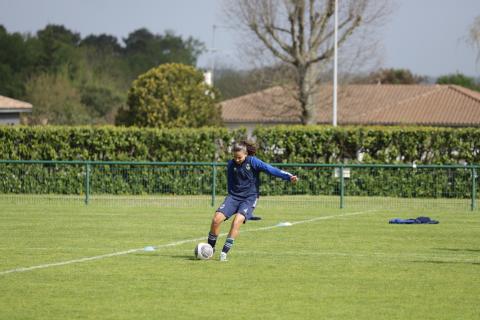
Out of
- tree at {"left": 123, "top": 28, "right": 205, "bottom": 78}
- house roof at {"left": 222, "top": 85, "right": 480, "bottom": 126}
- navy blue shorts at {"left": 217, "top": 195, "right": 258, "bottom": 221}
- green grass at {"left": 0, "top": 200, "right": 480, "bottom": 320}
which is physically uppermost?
tree at {"left": 123, "top": 28, "right": 205, "bottom": 78}

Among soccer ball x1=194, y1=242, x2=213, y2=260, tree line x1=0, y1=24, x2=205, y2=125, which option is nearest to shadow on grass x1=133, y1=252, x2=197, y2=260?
soccer ball x1=194, y1=242, x2=213, y2=260

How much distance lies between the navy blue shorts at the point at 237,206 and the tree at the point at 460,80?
96.5 meters

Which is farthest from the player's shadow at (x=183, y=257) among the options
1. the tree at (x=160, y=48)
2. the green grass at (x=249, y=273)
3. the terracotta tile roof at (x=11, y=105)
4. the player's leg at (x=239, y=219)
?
the tree at (x=160, y=48)

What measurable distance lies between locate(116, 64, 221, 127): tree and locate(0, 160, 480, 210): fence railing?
22.4 meters

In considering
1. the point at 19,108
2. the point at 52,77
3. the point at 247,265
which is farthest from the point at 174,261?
the point at 52,77

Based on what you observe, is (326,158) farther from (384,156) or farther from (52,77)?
(52,77)

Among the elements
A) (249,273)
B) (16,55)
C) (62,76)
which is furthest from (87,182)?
(16,55)

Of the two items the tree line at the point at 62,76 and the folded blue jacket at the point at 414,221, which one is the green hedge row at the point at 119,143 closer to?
the folded blue jacket at the point at 414,221

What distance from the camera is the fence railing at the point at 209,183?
99.5 feet

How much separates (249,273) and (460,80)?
100300mm

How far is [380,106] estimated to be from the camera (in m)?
79.4

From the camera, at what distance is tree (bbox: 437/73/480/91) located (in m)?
111

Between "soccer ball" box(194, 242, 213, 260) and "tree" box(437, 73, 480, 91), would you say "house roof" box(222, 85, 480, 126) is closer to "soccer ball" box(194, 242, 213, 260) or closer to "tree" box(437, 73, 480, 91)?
"tree" box(437, 73, 480, 91)

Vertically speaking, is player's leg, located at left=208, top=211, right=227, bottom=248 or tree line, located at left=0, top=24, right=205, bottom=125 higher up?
tree line, located at left=0, top=24, right=205, bottom=125
